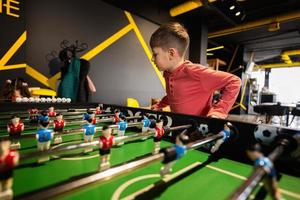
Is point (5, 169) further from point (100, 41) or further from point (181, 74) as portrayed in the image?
point (100, 41)

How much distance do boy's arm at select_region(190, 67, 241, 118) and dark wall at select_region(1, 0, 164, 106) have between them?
7.52 feet

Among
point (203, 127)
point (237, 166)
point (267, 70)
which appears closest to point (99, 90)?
point (203, 127)

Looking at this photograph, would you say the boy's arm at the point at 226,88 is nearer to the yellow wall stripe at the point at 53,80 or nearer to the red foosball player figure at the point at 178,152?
the red foosball player figure at the point at 178,152

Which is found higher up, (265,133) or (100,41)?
(100,41)

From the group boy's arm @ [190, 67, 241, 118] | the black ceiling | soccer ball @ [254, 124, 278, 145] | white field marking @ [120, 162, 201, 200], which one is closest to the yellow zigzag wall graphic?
the black ceiling

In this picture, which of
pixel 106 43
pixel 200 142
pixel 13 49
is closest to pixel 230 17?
pixel 106 43

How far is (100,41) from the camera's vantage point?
10.6 feet

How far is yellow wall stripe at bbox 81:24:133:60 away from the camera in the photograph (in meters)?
3.10

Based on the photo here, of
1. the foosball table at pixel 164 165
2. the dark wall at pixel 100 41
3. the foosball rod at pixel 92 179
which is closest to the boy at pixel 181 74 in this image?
the foosball table at pixel 164 165

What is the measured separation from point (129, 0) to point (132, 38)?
691mm

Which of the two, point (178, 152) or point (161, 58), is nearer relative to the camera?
point (178, 152)

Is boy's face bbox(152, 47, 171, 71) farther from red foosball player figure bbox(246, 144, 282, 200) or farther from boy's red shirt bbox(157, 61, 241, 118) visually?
red foosball player figure bbox(246, 144, 282, 200)

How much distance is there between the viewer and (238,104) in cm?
791

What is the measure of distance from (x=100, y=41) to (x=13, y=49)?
1337mm
